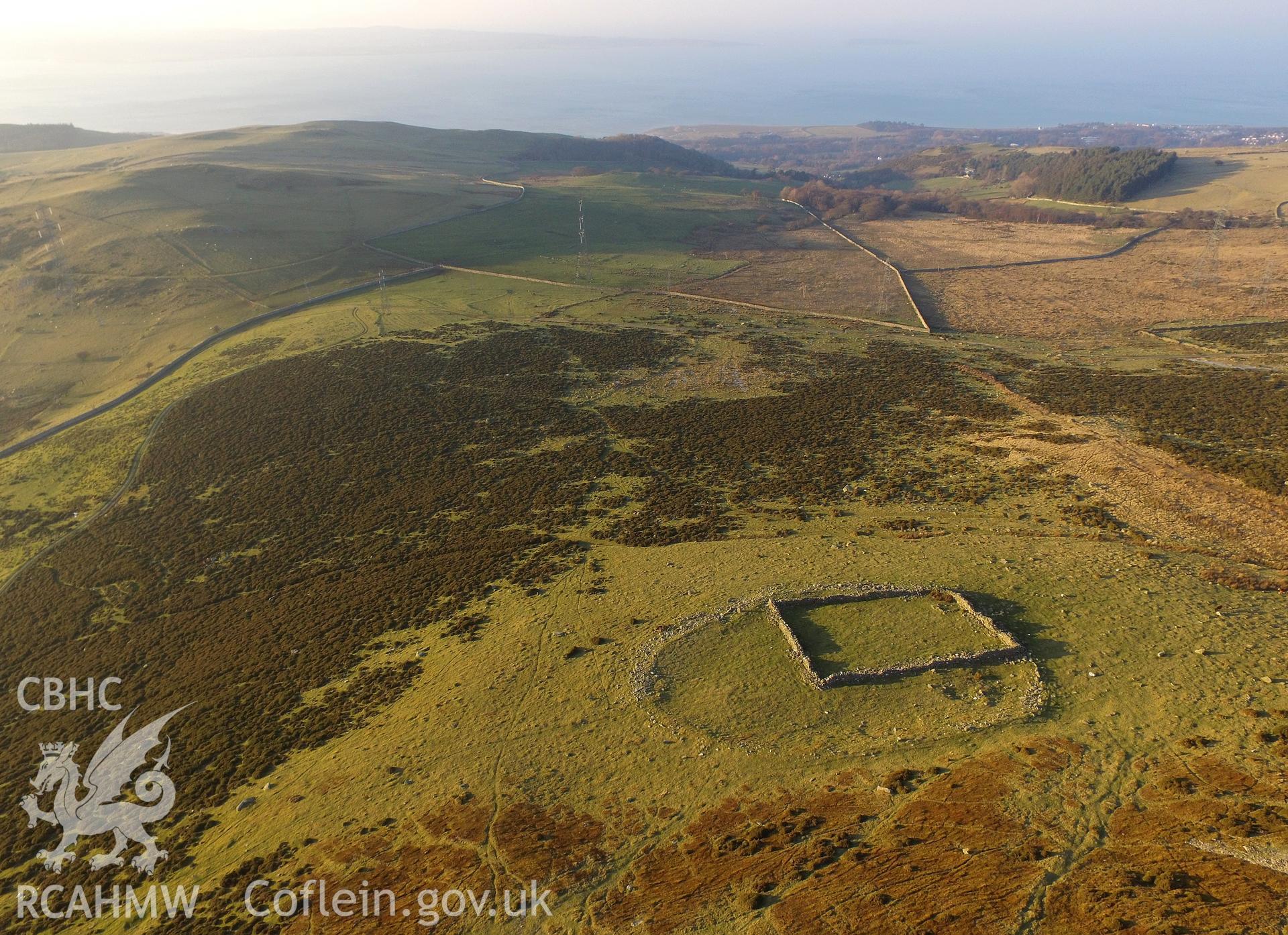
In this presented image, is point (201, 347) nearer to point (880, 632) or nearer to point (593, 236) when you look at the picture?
point (593, 236)

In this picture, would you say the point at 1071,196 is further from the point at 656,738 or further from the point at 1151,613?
the point at 656,738

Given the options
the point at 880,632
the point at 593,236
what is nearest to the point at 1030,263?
the point at 593,236

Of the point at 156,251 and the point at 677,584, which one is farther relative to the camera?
the point at 156,251

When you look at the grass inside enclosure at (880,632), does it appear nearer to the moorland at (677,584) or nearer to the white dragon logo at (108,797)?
the moorland at (677,584)

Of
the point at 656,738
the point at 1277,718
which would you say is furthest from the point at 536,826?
the point at 1277,718

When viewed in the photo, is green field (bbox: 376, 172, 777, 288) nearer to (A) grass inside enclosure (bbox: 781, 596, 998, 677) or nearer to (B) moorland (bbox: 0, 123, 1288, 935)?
(B) moorland (bbox: 0, 123, 1288, 935)

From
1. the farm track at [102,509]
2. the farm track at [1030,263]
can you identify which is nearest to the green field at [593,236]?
the farm track at [1030,263]

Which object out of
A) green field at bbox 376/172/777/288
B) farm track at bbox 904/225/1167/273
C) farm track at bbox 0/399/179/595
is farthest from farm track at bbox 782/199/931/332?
farm track at bbox 0/399/179/595

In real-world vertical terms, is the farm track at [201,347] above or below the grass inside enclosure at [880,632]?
above
